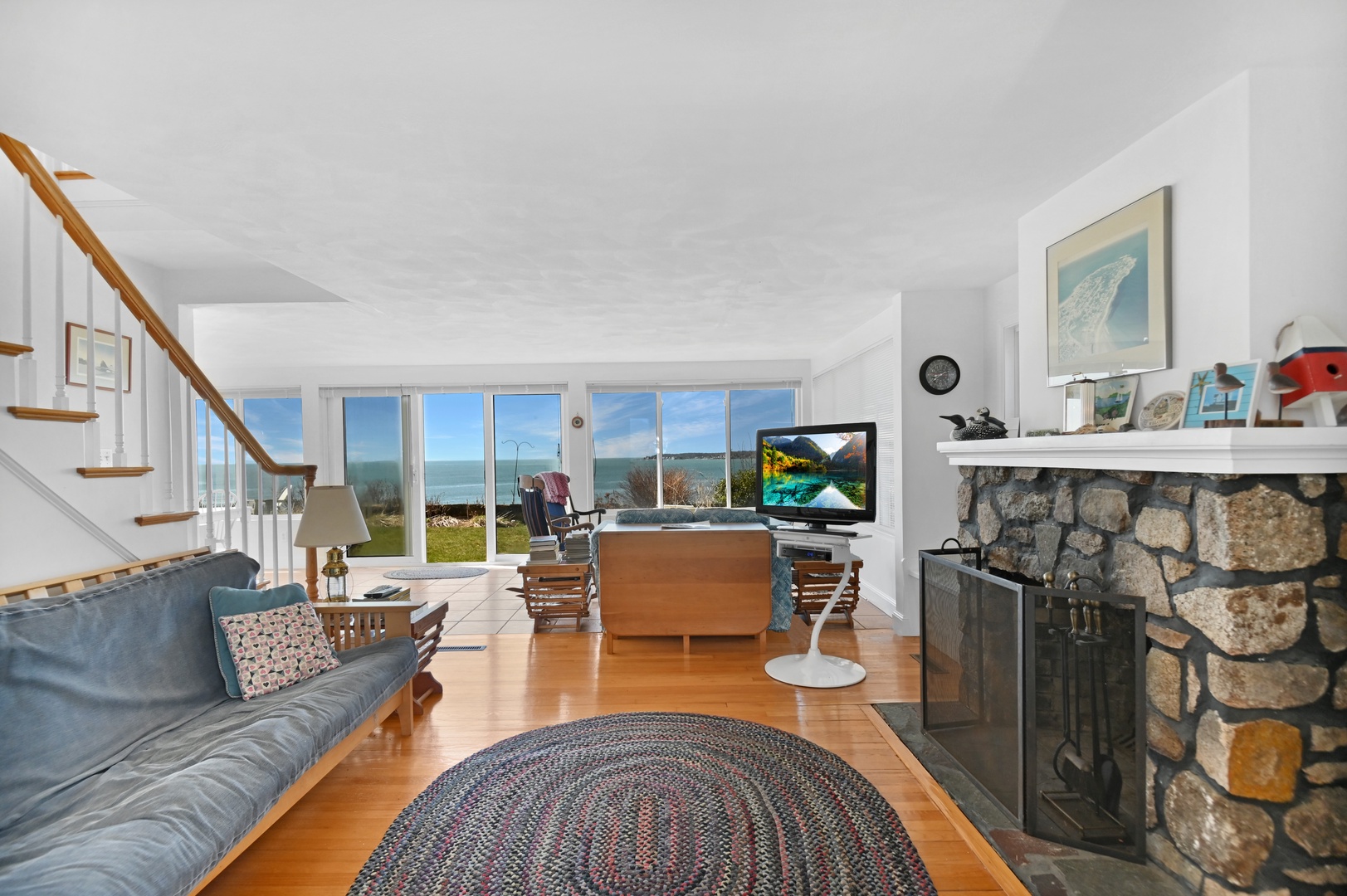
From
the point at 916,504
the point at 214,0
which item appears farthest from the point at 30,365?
the point at 916,504

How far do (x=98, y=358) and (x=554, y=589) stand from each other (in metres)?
2.90

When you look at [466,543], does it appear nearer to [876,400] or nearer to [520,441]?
[520,441]

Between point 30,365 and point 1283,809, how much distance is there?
3.68m

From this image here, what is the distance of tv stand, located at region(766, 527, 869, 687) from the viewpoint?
3295mm

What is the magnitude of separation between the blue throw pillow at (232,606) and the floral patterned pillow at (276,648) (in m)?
0.02

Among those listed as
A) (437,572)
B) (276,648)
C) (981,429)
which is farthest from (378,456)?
(981,429)

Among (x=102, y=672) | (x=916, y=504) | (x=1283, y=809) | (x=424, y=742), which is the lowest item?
(x=424, y=742)

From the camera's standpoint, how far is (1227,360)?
175 cm

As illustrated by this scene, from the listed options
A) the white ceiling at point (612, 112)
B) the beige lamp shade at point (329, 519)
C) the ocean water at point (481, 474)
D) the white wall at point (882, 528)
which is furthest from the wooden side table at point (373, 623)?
the ocean water at point (481, 474)

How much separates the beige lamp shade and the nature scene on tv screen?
225 centimetres

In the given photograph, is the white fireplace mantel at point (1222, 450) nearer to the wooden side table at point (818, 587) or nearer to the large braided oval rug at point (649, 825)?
the large braided oval rug at point (649, 825)

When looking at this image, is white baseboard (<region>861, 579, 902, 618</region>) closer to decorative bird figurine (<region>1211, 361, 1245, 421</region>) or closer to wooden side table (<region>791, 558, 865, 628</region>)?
wooden side table (<region>791, 558, 865, 628</region>)

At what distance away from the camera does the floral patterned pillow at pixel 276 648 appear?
2.25m

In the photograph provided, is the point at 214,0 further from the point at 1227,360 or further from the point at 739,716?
the point at 739,716
